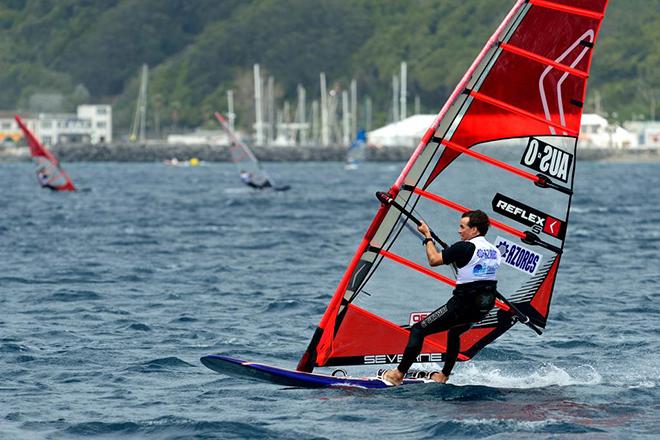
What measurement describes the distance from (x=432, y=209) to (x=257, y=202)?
3372cm

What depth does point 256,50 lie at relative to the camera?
169125 mm

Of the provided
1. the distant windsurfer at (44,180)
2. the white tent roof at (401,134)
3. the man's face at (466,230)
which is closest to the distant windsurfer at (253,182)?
the distant windsurfer at (44,180)

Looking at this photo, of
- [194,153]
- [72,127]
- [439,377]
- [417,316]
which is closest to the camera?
[439,377]

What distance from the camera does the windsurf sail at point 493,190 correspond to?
448 inches

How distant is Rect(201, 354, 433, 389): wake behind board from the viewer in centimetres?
1157

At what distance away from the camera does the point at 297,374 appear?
38.3ft

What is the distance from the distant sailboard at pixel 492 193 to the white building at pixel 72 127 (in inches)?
5463

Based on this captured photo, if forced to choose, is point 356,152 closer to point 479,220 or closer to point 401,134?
point 401,134

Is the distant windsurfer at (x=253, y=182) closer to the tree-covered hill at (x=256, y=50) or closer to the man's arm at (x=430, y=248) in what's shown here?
the man's arm at (x=430, y=248)

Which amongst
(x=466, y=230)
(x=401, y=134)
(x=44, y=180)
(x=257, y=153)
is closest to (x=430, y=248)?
(x=466, y=230)

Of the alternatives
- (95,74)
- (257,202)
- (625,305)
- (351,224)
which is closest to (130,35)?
(95,74)

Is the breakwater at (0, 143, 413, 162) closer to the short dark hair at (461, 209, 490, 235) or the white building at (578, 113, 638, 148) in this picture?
the white building at (578, 113, 638, 148)

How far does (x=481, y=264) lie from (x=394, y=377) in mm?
1257

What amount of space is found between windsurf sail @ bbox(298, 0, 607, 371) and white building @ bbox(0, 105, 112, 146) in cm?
13876
